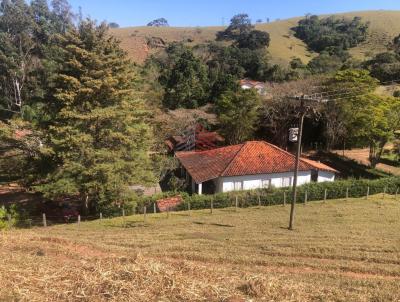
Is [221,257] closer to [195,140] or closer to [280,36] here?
[195,140]

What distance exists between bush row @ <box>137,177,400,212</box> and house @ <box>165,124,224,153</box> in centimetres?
1645

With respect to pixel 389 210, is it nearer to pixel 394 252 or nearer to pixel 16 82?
pixel 394 252

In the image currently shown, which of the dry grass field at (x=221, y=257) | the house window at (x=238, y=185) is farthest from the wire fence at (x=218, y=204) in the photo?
the house window at (x=238, y=185)

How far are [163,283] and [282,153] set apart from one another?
27.5 metres

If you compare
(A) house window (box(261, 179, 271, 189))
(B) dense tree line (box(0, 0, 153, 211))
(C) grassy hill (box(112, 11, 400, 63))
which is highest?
(C) grassy hill (box(112, 11, 400, 63))

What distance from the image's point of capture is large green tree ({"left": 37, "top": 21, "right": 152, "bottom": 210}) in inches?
899

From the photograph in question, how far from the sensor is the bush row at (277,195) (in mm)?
26688

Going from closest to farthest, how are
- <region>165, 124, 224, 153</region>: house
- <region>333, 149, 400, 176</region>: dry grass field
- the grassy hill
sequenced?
<region>333, 149, 400, 176</region>: dry grass field < <region>165, 124, 224, 153</region>: house < the grassy hill

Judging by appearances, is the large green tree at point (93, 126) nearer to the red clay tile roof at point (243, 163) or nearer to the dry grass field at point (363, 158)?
the red clay tile roof at point (243, 163)

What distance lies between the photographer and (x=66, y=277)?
295 inches

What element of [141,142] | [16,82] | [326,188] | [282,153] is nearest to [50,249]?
[141,142]

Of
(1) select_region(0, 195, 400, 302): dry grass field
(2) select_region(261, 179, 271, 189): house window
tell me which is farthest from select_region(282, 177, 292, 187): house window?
(1) select_region(0, 195, 400, 302): dry grass field

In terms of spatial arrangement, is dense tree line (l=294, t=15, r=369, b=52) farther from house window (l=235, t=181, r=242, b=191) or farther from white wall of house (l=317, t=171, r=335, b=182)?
house window (l=235, t=181, r=242, b=191)

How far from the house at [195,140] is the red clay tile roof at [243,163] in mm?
8931
